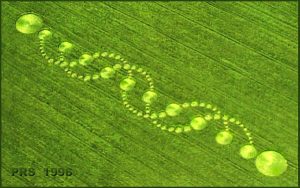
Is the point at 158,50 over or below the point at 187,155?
over

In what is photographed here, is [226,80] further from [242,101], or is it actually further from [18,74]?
[18,74]

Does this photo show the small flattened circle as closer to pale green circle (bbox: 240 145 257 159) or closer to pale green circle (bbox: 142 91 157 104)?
pale green circle (bbox: 142 91 157 104)

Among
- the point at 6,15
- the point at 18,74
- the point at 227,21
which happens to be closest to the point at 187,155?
the point at 227,21

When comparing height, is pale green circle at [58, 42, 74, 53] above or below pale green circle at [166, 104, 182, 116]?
above

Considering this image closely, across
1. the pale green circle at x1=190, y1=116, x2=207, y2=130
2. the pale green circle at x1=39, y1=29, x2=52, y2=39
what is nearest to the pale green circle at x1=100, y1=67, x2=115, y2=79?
the pale green circle at x1=39, y1=29, x2=52, y2=39

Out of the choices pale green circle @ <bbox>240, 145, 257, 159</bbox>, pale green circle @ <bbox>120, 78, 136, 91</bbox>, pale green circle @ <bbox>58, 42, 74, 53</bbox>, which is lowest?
pale green circle @ <bbox>240, 145, 257, 159</bbox>

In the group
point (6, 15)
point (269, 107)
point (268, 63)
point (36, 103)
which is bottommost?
point (36, 103)

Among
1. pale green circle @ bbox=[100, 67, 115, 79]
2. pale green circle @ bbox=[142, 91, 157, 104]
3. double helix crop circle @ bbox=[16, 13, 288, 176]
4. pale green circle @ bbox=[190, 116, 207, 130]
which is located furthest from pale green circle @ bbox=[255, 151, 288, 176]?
pale green circle @ bbox=[100, 67, 115, 79]

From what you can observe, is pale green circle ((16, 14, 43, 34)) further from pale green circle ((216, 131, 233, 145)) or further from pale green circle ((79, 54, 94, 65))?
pale green circle ((216, 131, 233, 145))

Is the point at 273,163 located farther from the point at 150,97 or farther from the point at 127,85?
the point at 127,85
